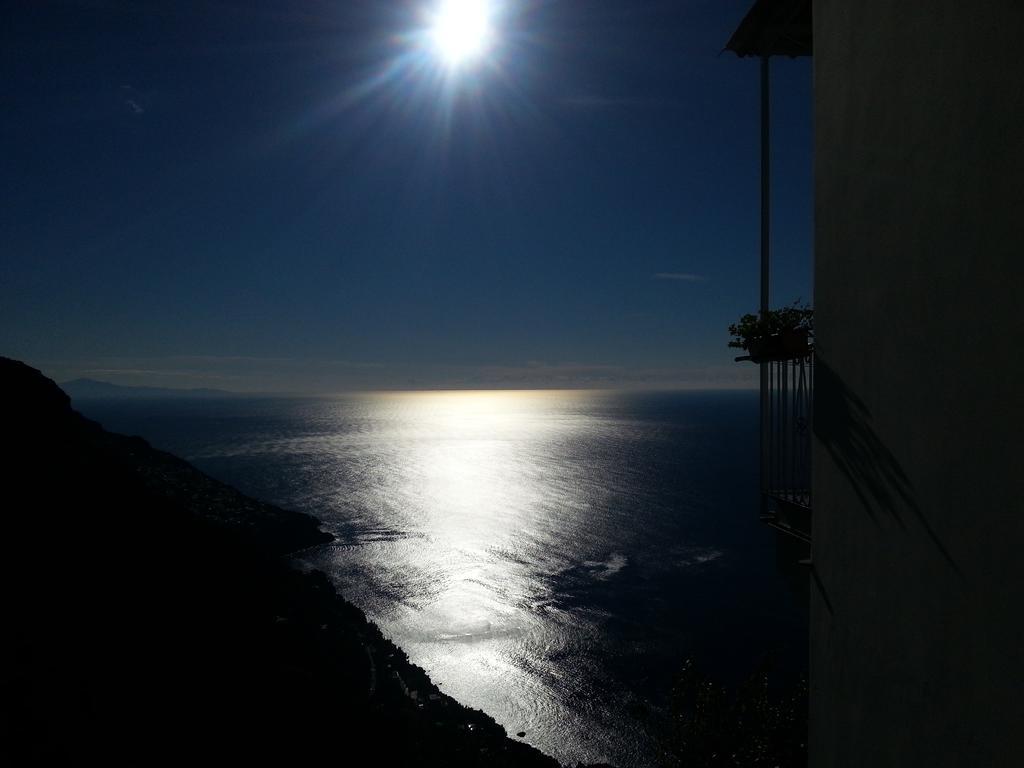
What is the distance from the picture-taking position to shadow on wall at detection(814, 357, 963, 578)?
3924 mm

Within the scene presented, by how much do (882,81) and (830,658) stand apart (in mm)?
5025

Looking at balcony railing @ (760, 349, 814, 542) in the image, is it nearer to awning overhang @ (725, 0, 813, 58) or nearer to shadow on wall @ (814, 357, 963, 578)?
shadow on wall @ (814, 357, 963, 578)

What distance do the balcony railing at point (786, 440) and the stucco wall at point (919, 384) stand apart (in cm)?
169

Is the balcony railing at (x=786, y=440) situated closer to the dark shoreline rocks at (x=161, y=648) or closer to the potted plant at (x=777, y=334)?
the potted plant at (x=777, y=334)

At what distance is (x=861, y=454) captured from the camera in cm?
459

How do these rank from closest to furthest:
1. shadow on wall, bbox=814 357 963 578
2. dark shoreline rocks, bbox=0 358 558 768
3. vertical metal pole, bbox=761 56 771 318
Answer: shadow on wall, bbox=814 357 963 578, vertical metal pole, bbox=761 56 771 318, dark shoreline rocks, bbox=0 358 558 768

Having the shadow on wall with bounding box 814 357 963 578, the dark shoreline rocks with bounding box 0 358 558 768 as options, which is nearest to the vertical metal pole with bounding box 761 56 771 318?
the shadow on wall with bounding box 814 357 963 578

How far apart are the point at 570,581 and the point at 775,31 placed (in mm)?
45558

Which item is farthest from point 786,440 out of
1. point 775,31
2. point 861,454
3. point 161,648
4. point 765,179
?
point 161,648

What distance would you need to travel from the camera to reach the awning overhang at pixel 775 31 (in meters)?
7.94

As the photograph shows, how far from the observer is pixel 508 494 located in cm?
9031

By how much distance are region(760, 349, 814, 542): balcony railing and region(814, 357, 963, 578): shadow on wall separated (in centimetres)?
122

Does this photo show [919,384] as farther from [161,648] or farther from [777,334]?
[161,648]

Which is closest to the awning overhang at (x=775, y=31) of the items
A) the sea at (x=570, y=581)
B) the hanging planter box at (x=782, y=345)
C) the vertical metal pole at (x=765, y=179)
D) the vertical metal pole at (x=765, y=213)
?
the vertical metal pole at (x=765, y=213)
